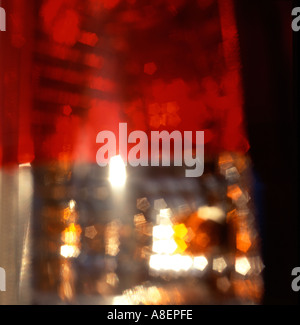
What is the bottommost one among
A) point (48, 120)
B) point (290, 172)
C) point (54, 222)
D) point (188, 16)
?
point (54, 222)

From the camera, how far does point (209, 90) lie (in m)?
0.75

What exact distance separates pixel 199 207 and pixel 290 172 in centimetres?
20

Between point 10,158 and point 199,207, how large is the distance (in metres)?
0.40

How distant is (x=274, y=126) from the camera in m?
0.75

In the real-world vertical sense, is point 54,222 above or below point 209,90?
below

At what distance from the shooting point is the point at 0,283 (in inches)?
29.3

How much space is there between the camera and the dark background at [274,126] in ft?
2.41

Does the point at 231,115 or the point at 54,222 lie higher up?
the point at 231,115

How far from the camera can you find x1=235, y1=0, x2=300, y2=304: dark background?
0.73m

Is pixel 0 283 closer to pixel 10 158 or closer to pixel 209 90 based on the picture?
pixel 10 158

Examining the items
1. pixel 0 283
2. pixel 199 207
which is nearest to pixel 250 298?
pixel 199 207
